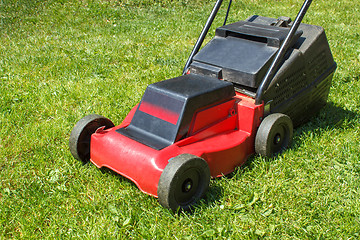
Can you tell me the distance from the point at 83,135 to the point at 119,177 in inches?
14.3

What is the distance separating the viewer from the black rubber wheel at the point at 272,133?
268 centimetres

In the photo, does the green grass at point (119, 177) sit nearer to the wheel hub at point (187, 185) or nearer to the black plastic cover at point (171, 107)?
the wheel hub at point (187, 185)

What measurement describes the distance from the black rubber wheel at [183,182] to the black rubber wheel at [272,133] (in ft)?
1.76

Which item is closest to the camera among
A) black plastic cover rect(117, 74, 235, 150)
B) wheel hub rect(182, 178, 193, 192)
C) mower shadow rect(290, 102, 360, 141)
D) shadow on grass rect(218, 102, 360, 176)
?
wheel hub rect(182, 178, 193, 192)

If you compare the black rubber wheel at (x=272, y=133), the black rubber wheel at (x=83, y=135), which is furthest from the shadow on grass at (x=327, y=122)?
the black rubber wheel at (x=83, y=135)

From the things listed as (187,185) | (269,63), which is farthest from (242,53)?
(187,185)

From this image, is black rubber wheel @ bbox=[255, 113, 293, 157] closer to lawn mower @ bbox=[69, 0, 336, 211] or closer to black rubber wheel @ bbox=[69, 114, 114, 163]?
lawn mower @ bbox=[69, 0, 336, 211]

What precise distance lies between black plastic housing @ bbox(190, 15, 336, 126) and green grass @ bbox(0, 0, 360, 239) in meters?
0.33

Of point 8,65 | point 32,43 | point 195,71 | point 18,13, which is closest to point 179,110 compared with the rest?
point 195,71

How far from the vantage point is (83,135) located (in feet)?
8.89

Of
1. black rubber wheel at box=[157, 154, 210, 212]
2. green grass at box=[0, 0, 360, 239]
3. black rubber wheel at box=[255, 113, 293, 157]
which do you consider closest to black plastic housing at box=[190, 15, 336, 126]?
black rubber wheel at box=[255, 113, 293, 157]

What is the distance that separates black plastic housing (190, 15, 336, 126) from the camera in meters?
2.79

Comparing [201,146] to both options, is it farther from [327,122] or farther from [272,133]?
[327,122]

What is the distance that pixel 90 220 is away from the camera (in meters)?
2.30
